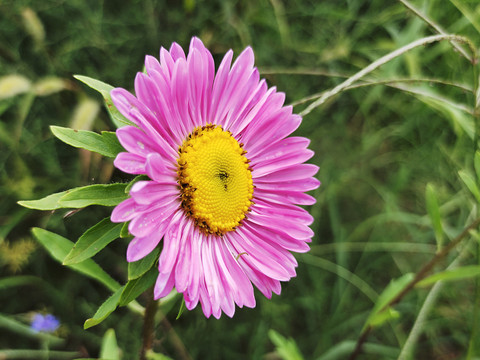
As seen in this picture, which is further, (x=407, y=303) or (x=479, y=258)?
(x=407, y=303)

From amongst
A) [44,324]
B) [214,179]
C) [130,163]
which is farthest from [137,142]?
[44,324]

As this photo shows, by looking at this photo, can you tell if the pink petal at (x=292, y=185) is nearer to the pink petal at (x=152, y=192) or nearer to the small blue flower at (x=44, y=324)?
the pink petal at (x=152, y=192)

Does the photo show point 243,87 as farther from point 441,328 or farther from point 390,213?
point 441,328

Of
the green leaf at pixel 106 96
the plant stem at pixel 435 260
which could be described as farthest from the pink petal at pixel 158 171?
the plant stem at pixel 435 260

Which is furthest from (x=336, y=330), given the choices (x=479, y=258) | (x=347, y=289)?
(x=479, y=258)

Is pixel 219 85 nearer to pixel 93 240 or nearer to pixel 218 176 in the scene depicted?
pixel 218 176

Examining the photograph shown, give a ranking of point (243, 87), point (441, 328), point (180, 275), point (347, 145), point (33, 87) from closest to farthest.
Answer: point (180, 275) < point (243, 87) < point (33, 87) < point (441, 328) < point (347, 145)
